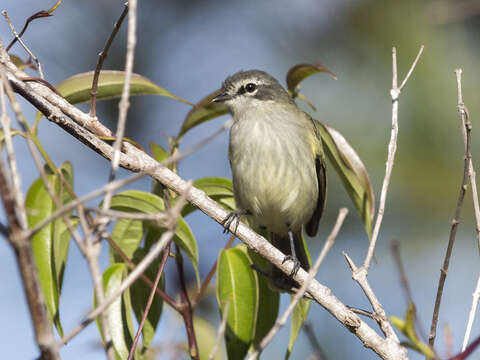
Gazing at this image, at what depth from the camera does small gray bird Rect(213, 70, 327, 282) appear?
4137 millimetres

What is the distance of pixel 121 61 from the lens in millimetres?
6141

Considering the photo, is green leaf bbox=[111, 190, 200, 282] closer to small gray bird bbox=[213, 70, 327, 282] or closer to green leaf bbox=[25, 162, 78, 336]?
green leaf bbox=[25, 162, 78, 336]

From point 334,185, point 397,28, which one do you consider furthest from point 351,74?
point 334,185

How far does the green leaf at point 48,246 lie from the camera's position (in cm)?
248

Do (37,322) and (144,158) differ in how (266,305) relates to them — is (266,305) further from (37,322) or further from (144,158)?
(37,322)

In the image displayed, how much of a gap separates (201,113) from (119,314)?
1208 millimetres

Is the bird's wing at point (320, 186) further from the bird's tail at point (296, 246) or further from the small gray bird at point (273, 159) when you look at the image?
the bird's tail at point (296, 246)

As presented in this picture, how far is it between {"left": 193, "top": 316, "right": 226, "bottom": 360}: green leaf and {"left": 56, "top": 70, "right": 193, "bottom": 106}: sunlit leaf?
1301 mm

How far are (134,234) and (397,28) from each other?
3.86 meters

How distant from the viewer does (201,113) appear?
10.9ft

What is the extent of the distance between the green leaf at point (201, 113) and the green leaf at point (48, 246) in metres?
0.80

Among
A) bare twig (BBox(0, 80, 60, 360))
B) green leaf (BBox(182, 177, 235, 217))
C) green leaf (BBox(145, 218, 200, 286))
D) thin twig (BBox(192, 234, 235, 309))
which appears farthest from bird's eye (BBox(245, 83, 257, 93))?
bare twig (BBox(0, 80, 60, 360))

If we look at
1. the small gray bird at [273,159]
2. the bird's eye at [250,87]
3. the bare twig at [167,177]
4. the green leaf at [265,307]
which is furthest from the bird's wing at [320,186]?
the bare twig at [167,177]

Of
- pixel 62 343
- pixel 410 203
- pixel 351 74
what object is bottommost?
pixel 62 343
